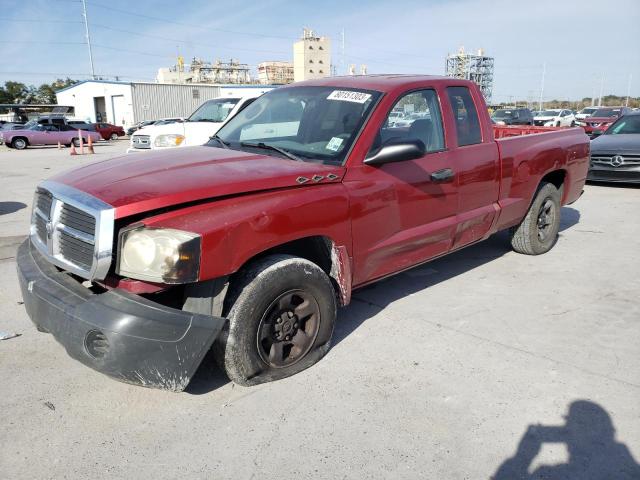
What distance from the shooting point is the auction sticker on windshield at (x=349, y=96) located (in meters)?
3.71

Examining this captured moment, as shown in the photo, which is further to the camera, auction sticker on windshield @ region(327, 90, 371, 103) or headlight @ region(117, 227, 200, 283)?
auction sticker on windshield @ region(327, 90, 371, 103)

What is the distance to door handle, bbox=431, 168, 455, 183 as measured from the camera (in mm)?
3898

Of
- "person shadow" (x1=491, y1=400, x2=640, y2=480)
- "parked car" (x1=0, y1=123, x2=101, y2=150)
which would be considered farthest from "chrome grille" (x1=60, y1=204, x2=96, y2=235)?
"parked car" (x1=0, y1=123, x2=101, y2=150)

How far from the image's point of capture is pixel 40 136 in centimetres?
2672

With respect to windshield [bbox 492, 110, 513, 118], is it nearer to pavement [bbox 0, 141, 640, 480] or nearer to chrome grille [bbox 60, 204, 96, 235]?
pavement [bbox 0, 141, 640, 480]

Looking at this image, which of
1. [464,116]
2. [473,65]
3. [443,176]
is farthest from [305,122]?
[473,65]

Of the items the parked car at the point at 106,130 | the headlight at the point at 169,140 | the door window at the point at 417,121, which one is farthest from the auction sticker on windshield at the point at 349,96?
the parked car at the point at 106,130

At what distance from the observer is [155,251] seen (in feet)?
8.28

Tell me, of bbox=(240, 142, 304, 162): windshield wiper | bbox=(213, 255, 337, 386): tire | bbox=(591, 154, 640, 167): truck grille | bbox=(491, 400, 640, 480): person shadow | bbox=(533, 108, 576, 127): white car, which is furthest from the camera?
bbox=(533, 108, 576, 127): white car

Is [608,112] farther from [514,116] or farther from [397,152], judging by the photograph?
[397,152]

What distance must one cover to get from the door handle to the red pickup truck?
0.06ft

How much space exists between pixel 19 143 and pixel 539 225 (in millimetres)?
27456

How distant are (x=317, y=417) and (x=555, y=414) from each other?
4.35ft

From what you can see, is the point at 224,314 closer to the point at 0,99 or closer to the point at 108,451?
the point at 108,451
